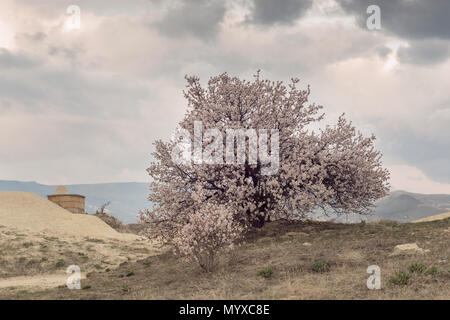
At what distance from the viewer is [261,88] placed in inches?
1041

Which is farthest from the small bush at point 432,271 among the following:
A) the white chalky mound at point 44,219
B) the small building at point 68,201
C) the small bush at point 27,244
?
the small building at point 68,201

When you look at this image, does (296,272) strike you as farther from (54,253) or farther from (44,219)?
(44,219)

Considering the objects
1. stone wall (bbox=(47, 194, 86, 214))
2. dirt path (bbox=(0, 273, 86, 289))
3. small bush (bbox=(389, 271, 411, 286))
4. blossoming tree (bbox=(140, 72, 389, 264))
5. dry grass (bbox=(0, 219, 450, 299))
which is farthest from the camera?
stone wall (bbox=(47, 194, 86, 214))

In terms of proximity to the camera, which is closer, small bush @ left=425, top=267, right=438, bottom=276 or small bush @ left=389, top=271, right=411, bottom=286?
small bush @ left=389, top=271, right=411, bottom=286

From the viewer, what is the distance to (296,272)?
15312 millimetres

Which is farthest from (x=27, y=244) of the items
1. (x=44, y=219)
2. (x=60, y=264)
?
(x=44, y=219)

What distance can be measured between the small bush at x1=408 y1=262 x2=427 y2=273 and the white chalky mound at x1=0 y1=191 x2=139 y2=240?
29357 millimetres

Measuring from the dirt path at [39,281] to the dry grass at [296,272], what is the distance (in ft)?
4.35

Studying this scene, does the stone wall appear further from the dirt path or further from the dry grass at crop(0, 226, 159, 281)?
the dirt path

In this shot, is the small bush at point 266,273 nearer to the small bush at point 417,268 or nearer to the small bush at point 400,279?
the small bush at point 400,279

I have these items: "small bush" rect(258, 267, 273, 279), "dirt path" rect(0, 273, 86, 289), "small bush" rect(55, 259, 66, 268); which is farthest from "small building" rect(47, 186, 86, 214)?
"small bush" rect(258, 267, 273, 279)

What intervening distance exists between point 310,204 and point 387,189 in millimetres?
6814

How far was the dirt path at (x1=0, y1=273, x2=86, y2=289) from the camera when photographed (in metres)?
19.1

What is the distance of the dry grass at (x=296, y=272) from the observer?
12461 mm
